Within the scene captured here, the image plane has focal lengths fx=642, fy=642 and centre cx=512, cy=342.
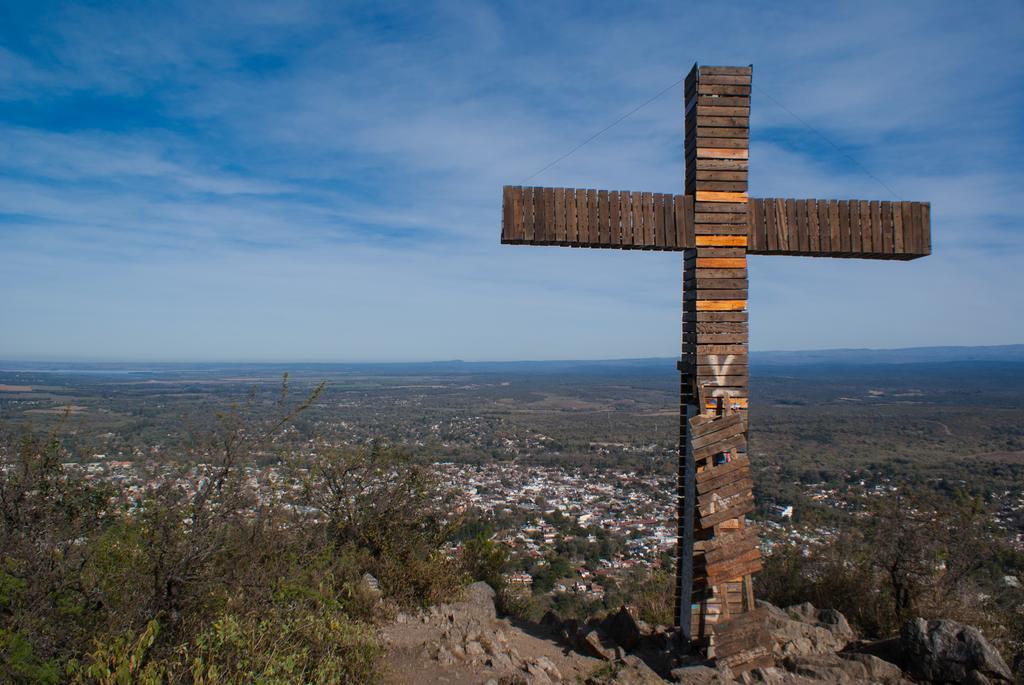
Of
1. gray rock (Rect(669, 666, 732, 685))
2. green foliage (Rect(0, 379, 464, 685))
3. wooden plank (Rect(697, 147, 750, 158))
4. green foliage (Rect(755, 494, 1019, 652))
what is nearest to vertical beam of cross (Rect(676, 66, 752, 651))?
wooden plank (Rect(697, 147, 750, 158))

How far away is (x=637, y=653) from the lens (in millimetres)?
5367

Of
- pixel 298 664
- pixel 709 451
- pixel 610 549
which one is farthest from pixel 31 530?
pixel 610 549

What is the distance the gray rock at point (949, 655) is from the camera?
4.25 meters

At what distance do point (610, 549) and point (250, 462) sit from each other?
9.09 metres

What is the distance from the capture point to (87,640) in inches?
152

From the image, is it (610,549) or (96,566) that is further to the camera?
(610,549)

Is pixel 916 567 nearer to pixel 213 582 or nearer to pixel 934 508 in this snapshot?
pixel 934 508

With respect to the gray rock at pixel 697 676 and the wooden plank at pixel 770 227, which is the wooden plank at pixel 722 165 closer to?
the wooden plank at pixel 770 227

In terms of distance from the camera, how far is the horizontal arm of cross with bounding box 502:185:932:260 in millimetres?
5004

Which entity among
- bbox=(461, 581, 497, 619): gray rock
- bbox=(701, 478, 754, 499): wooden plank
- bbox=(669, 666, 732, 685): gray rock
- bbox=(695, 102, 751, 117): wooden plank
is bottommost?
bbox=(461, 581, 497, 619): gray rock

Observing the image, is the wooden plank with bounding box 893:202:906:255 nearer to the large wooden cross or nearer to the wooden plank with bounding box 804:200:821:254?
the large wooden cross

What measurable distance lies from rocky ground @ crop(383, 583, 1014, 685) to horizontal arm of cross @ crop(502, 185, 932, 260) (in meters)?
2.93

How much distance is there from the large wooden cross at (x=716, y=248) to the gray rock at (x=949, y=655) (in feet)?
3.37

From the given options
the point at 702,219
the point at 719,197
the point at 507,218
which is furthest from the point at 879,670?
the point at 507,218
